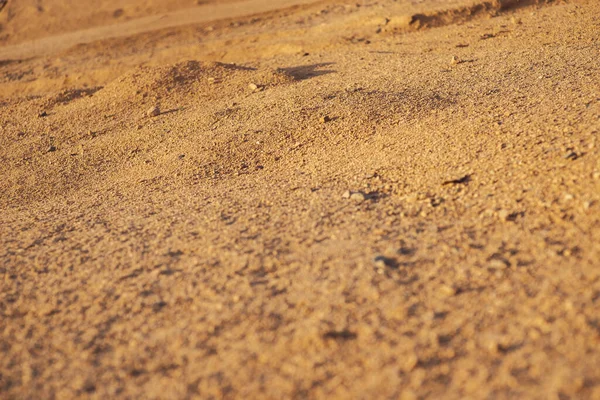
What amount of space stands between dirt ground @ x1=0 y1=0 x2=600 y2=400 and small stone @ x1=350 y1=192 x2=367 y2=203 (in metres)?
0.01

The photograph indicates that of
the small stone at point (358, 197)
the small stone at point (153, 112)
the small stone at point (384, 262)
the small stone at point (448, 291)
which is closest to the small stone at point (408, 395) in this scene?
the small stone at point (448, 291)

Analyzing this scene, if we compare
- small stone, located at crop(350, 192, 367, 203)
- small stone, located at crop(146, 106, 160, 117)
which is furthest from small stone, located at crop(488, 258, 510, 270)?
small stone, located at crop(146, 106, 160, 117)

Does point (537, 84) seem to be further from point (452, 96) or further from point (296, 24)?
point (296, 24)

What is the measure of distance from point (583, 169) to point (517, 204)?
0.43 m

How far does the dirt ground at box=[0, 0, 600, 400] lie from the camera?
2047 millimetres

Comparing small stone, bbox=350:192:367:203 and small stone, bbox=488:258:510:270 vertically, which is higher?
small stone, bbox=350:192:367:203

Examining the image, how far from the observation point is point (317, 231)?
296cm

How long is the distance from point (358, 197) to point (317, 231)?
0.43 metres

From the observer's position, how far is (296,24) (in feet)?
36.6

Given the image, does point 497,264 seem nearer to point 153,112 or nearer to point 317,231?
point 317,231

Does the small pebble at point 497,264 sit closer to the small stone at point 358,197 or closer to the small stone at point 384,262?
the small stone at point 384,262

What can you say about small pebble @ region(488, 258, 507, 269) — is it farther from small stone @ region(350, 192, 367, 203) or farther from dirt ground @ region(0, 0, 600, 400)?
small stone @ region(350, 192, 367, 203)

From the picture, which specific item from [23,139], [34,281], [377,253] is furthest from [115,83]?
[377,253]

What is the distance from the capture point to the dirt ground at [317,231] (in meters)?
2.05
